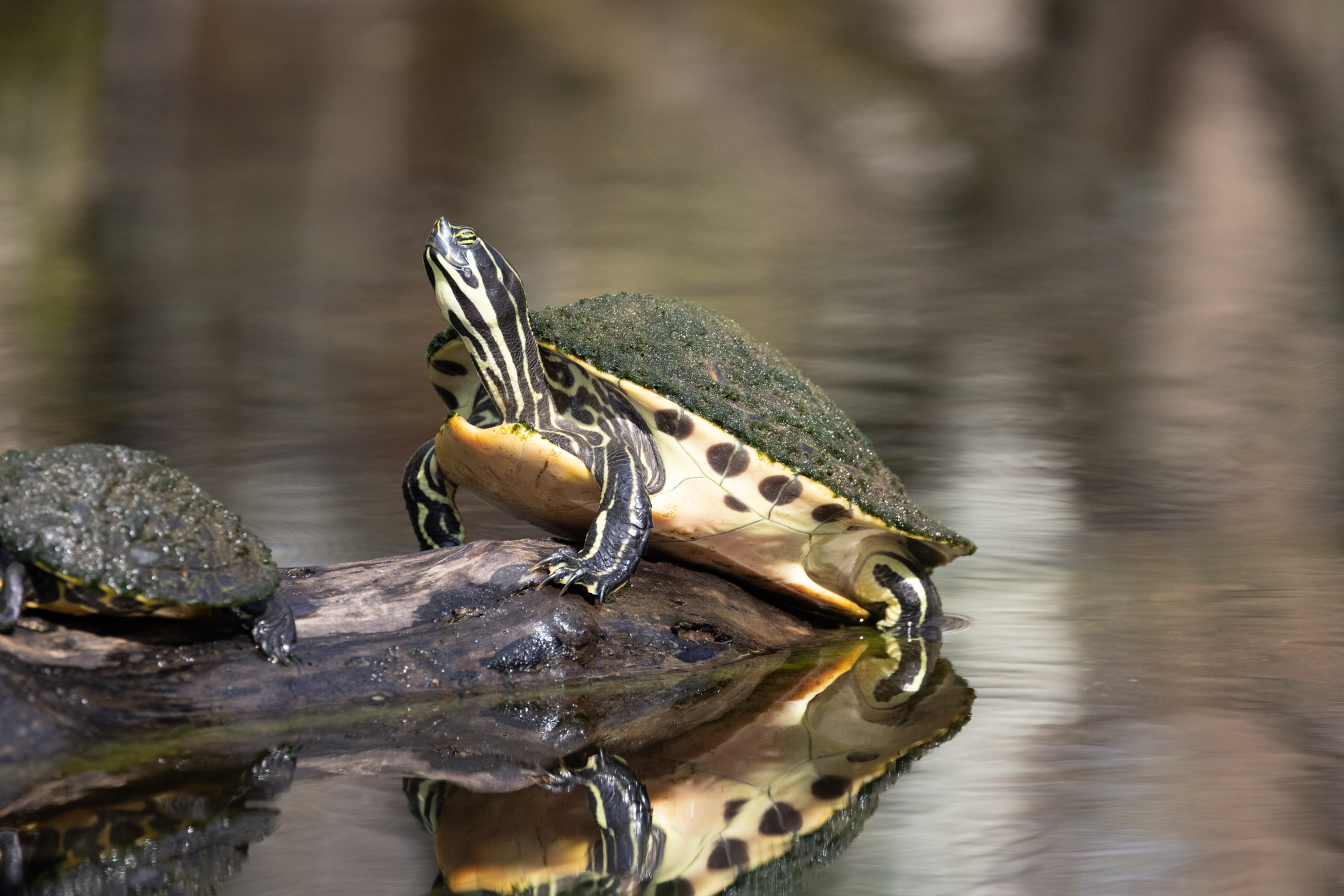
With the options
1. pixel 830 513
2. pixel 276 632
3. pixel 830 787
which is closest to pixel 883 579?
pixel 830 513

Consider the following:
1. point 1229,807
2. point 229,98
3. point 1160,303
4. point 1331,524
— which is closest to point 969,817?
point 1229,807

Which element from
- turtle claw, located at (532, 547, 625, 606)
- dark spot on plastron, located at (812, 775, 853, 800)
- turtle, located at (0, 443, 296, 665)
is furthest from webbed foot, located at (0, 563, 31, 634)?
dark spot on plastron, located at (812, 775, 853, 800)

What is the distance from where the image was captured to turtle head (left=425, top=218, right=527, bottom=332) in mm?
3209

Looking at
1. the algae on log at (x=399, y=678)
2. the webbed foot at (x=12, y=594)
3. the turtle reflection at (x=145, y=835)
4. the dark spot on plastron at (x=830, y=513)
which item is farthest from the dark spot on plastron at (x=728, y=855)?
the webbed foot at (x=12, y=594)

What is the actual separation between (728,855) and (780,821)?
170 mm

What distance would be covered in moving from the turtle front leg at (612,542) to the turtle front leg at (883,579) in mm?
569

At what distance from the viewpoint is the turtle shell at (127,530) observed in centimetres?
242

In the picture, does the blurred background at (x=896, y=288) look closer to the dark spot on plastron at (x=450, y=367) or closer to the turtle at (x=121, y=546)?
the turtle at (x=121, y=546)

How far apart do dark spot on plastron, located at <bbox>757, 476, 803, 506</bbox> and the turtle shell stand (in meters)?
1.20

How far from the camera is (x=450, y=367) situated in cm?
365

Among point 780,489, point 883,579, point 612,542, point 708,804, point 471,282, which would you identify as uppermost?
point 471,282

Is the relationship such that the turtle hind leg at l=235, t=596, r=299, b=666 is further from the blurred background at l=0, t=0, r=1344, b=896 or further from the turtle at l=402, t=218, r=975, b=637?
the turtle at l=402, t=218, r=975, b=637

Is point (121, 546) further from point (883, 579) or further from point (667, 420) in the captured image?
point (883, 579)

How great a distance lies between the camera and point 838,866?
2.24 metres
